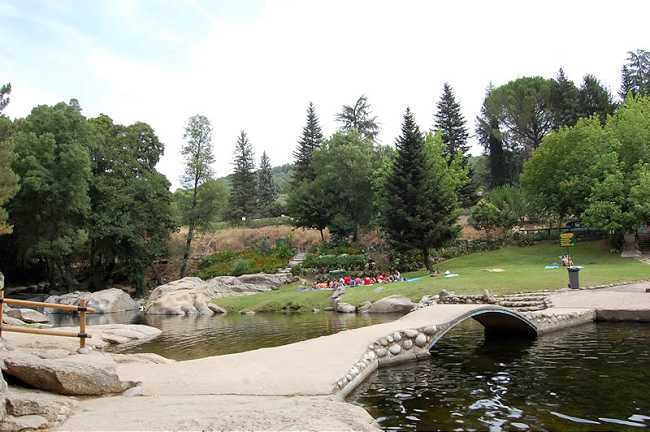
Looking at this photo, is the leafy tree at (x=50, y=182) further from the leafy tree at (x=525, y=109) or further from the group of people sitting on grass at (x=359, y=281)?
the leafy tree at (x=525, y=109)

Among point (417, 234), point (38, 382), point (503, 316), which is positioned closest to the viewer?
point (38, 382)

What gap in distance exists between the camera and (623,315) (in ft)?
49.1

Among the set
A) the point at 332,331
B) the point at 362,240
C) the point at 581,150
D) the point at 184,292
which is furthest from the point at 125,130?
the point at 581,150

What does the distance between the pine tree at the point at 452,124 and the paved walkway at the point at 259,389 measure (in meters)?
44.3

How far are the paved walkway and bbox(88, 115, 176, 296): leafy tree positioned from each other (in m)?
30.7

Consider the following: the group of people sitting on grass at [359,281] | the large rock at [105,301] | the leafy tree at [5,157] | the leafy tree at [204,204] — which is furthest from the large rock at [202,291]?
the leafy tree at [5,157]

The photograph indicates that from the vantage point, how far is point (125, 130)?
4191 cm

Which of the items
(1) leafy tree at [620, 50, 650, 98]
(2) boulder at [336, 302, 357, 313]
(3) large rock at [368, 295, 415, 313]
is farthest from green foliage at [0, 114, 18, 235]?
(1) leafy tree at [620, 50, 650, 98]

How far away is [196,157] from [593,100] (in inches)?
1604

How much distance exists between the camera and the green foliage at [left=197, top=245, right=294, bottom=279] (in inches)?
1486

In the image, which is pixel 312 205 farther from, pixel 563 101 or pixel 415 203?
pixel 563 101

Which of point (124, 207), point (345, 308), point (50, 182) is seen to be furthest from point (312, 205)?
point (50, 182)

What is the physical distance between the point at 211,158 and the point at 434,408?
1593 inches

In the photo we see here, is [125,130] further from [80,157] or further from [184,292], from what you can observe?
[184,292]
